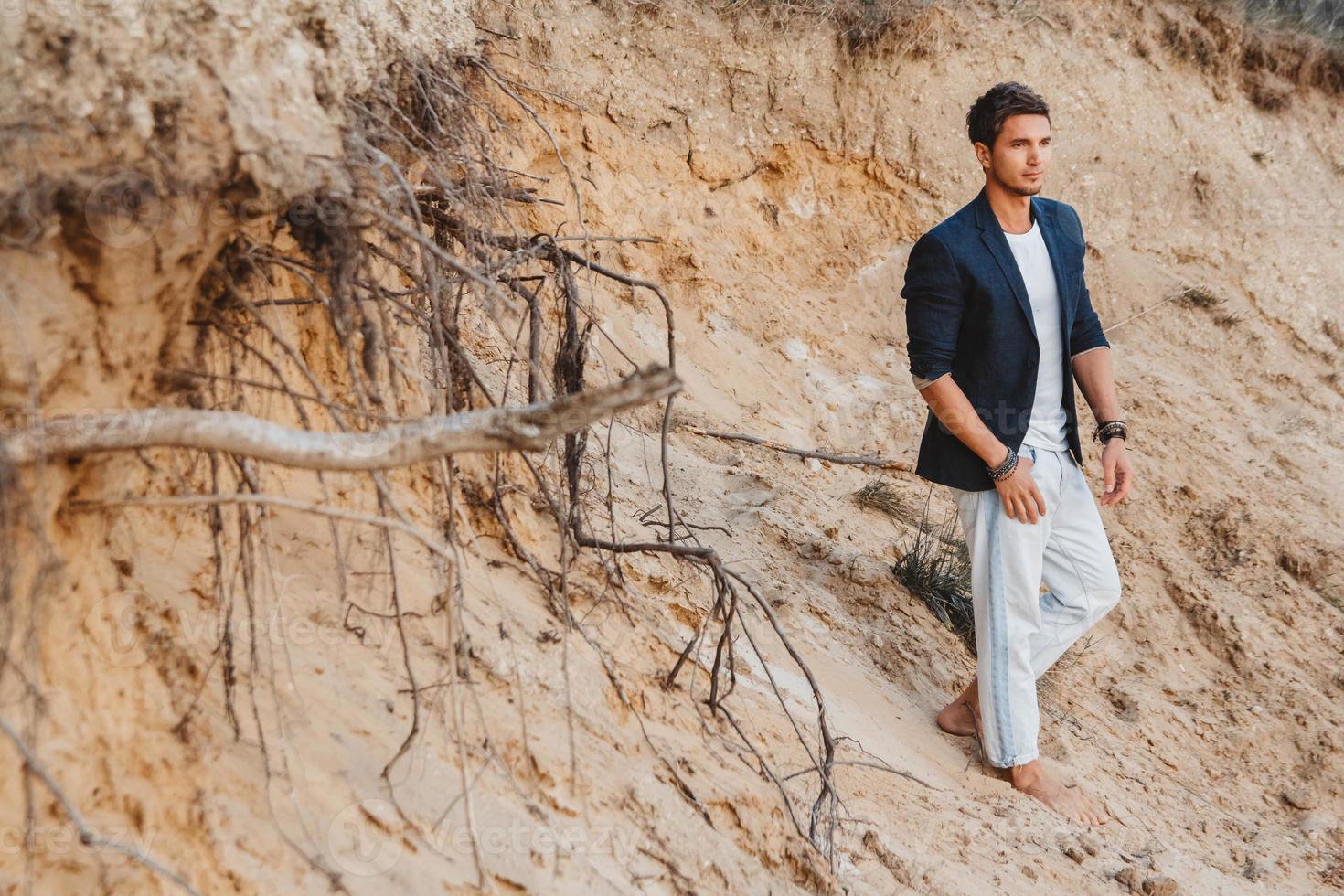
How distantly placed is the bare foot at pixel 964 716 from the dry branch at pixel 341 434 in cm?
236

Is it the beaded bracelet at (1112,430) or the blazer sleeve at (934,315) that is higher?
the blazer sleeve at (934,315)

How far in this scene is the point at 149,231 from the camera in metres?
1.66

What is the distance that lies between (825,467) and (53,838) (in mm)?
3706

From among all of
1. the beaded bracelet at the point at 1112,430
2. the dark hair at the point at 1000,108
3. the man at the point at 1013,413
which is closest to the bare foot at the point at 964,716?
the man at the point at 1013,413

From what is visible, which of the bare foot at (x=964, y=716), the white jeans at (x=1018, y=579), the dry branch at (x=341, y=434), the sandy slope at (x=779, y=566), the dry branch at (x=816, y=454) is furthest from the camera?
the dry branch at (x=816, y=454)

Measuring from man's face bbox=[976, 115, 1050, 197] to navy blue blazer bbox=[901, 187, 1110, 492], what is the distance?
98 mm

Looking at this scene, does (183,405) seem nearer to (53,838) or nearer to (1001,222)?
(53,838)

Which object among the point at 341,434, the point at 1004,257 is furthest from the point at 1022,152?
the point at 341,434

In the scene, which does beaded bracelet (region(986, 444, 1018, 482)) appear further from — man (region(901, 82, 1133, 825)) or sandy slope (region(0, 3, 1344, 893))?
sandy slope (region(0, 3, 1344, 893))

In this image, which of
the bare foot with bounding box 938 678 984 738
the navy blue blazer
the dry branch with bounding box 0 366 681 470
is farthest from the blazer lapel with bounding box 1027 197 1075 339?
the dry branch with bounding box 0 366 681 470

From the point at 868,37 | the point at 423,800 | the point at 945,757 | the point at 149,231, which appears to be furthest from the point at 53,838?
the point at 868,37

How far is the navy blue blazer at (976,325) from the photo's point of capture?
10.2 feet

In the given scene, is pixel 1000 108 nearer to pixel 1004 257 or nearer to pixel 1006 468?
pixel 1004 257

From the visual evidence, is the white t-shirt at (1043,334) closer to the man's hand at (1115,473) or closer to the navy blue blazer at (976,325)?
the navy blue blazer at (976,325)
